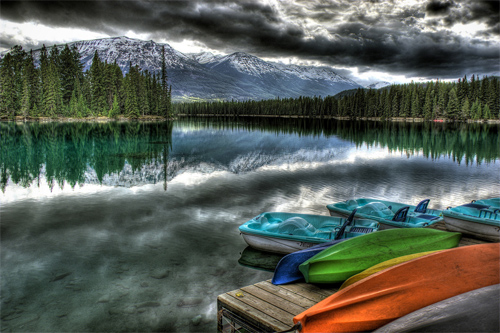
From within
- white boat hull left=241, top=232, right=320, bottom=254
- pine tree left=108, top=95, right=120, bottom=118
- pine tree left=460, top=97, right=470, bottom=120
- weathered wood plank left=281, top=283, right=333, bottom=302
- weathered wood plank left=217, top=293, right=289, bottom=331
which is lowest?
white boat hull left=241, top=232, right=320, bottom=254

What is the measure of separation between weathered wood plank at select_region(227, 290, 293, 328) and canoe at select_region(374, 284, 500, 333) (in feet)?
6.52

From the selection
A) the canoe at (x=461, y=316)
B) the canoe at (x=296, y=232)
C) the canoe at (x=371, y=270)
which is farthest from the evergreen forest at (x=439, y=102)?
the canoe at (x=461, y=316)

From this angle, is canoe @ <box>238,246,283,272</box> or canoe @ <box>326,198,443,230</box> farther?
canoe @ <box>326,198,443,230</box>

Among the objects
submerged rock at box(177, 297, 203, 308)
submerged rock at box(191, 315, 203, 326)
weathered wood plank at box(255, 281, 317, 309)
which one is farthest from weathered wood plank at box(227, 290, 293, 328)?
submerged rock at box(177, 297, 203, 308)

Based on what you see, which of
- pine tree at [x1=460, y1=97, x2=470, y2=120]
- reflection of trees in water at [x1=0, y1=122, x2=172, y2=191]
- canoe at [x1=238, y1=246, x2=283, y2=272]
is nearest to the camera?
canoe at [x1=238, y1=246, x2=283, y2=272]

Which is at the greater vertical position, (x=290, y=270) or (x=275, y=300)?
(x=290, y=270)

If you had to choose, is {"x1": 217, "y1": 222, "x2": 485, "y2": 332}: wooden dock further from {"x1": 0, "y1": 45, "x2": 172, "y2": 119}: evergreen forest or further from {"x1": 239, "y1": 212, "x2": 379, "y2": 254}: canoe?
{"x1": 0, "y1": 45, "x2": 172, "y2": 119}: evergreen forest

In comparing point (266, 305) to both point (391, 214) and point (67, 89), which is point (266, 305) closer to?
point (391, 214)

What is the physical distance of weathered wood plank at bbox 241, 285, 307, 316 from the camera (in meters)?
6.30

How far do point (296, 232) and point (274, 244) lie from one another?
0.87 m

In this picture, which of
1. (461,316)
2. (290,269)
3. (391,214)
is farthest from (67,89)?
(461,316)

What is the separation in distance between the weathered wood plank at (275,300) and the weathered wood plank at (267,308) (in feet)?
0.29

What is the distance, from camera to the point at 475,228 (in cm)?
Answer: 1158

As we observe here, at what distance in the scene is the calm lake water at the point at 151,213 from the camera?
8445 mm
